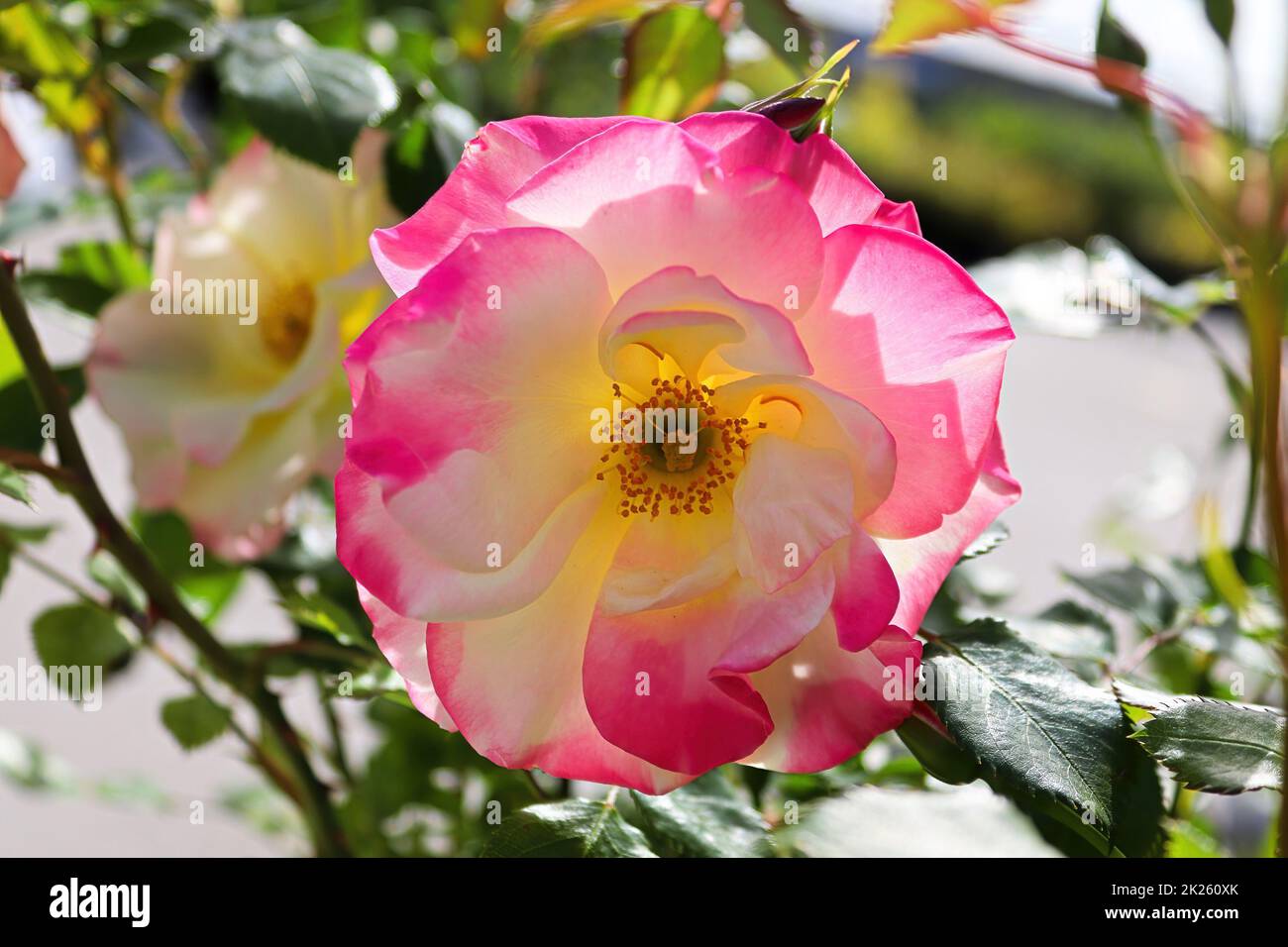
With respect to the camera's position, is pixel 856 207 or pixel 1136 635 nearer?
pixel 856 207

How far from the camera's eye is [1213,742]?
0.27 metres

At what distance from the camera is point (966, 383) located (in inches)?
9.9

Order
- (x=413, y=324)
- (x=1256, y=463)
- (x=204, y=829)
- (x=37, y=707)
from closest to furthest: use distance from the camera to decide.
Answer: (x=413, y=324)
(x=1256, y=463)
(x=204, y=829)
(x=37, y=707)

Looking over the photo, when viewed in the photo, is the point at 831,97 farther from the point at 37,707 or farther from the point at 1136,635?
the point at 37,707

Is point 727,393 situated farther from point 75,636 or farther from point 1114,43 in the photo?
point 75,636

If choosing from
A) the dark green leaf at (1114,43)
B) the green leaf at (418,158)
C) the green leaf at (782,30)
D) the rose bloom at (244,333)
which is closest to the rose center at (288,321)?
the rose bloom at (244,333)

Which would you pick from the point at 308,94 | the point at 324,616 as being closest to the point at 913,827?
the point at 324,616

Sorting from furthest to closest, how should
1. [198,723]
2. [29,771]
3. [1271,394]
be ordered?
[29,771] → [198,723] → [1271,394]

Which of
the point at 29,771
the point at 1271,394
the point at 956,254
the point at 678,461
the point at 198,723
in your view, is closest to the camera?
the point at 1271,394

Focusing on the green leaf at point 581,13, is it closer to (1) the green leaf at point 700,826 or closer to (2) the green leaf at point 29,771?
(1) the green leaf at point 700,826

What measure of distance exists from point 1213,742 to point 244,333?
39 centimetres
